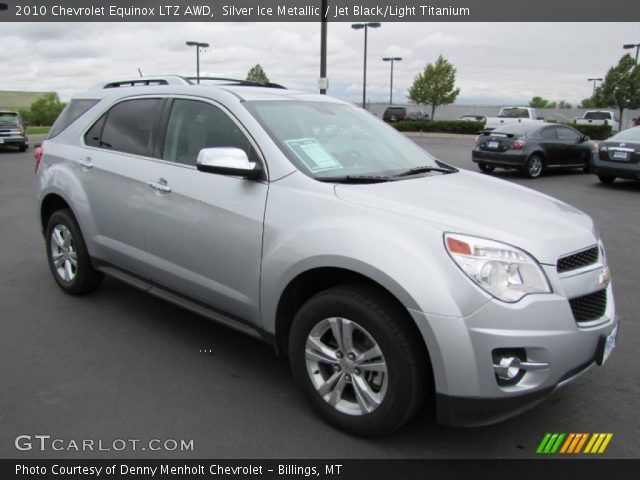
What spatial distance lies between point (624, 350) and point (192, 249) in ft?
10.1

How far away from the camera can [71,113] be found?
5090 mm

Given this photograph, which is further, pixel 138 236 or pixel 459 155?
pixel 459 155

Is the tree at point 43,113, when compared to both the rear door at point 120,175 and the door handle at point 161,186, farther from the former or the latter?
the door handle at point 161,186

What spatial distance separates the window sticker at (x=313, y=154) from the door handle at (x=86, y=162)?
199 cm

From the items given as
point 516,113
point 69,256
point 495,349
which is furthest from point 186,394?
point 516,113

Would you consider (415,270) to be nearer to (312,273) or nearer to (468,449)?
(312,273)

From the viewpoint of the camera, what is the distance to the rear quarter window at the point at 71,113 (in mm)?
4965

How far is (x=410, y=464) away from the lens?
9.20 feet

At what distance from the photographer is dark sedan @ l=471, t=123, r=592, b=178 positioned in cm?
1444

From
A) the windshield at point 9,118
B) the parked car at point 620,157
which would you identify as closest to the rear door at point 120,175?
the parked car at point 620,157

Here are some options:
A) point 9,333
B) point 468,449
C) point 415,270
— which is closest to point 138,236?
point 9,333

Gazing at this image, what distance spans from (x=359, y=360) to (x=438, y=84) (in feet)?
154

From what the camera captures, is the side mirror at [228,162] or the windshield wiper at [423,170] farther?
the windshield wiper at [423,170]

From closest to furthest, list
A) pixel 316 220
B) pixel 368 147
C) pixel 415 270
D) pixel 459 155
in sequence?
pixel 415 270 → pixel 316 220 → pixel 368 147 → pixel 459 155
